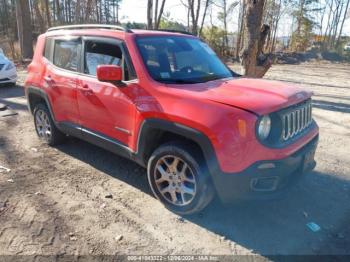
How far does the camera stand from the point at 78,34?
4.29 metres

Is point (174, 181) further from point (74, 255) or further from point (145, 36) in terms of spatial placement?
point (145, 36)

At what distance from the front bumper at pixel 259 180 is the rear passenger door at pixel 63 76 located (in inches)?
95.2

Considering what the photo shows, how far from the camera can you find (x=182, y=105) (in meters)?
3.05

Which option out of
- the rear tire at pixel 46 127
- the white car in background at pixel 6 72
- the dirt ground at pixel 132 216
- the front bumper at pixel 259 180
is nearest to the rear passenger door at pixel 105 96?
the dirt ground at pixel 132 216

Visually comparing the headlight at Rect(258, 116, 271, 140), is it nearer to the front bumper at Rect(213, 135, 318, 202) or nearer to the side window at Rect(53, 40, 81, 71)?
the front bumper at Rect(213, 135, 318, 202)

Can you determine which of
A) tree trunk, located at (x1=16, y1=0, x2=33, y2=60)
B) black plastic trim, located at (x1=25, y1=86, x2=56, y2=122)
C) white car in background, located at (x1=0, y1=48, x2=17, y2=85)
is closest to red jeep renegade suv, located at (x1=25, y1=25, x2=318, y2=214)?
black plastic trim, located at (x1=25, y1=86, x2=56, y2=122)

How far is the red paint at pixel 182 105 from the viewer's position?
2.79 metres

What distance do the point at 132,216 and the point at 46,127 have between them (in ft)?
8.90

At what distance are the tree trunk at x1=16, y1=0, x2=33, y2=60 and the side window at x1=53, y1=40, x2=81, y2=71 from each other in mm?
15217

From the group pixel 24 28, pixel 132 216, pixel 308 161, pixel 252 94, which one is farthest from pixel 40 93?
pixel 24 28

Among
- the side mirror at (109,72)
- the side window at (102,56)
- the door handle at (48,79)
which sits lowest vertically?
the door handle at (48,79)

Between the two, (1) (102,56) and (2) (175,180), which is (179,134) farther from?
(1) (102,56)

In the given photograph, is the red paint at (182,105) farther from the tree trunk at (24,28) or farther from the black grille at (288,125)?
the tree trunk at (24,28)

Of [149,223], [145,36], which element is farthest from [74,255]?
[145,36]
